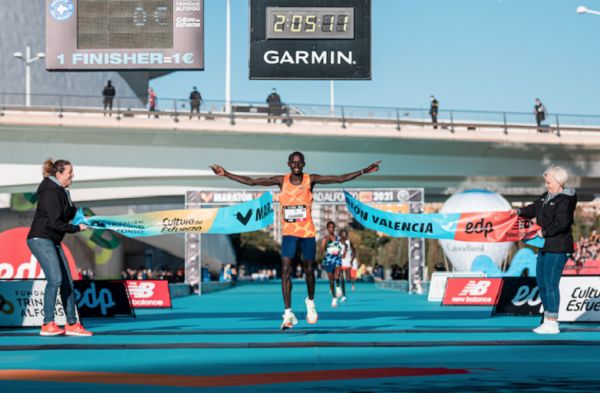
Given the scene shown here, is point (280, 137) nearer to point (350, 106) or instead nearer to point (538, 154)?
point (350, 106)

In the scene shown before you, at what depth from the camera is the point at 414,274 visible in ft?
123

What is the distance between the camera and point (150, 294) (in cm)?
2089

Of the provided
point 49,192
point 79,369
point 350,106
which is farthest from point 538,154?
point 79,369

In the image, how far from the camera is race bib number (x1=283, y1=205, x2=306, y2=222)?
39.0 ft

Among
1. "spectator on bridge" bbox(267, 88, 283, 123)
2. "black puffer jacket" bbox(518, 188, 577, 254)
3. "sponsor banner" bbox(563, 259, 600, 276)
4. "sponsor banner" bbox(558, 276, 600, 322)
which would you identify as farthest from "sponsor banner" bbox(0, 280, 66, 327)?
"spectator on bridge" bbox(267, 88, 283, 123)

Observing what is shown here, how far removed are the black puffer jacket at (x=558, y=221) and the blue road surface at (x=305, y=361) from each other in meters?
0.98

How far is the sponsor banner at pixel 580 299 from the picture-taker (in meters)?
13.6

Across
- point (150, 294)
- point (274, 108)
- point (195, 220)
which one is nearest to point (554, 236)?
point (195, 220)

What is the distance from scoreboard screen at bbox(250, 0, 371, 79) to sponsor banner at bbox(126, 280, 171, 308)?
212 inches

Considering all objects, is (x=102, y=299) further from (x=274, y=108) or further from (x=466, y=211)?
(x=466, y=211)

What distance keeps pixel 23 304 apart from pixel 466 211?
30.8 metres

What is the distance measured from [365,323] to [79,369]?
6576 mm

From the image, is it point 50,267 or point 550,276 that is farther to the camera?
A: point 550,276

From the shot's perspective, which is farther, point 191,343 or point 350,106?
point 350,106
